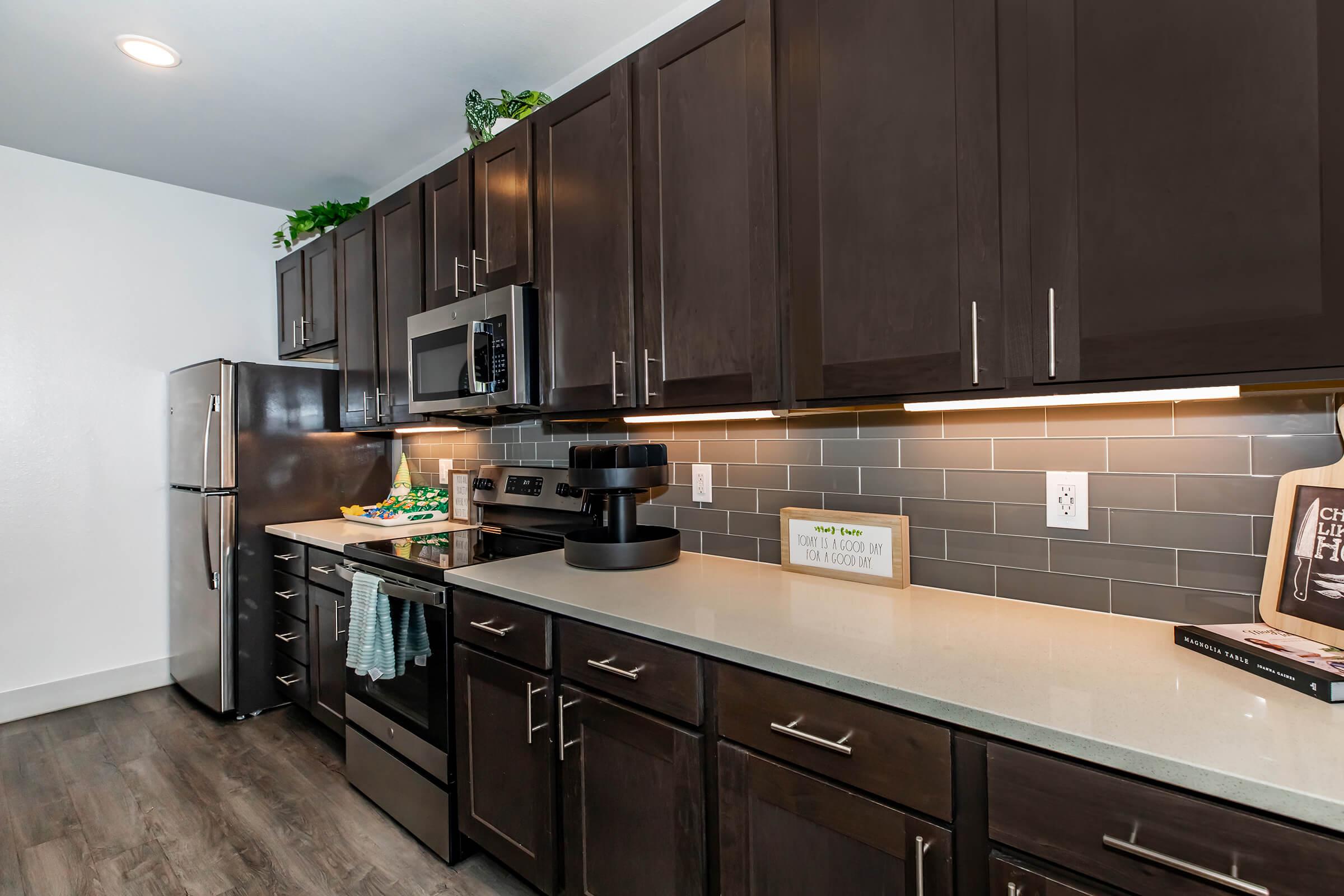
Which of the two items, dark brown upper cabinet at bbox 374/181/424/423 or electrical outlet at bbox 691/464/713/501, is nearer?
electrical outlet at bbox 691/464/713/501

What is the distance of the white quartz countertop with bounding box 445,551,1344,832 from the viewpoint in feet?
2.45

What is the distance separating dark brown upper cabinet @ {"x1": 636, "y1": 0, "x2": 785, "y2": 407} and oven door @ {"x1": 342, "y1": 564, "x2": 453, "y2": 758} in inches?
37.5

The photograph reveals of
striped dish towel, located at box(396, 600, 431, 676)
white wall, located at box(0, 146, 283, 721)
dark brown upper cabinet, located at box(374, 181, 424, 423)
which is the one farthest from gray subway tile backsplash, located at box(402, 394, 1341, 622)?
white wall, located at box(0, 146, 283, 721)

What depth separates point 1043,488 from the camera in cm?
141

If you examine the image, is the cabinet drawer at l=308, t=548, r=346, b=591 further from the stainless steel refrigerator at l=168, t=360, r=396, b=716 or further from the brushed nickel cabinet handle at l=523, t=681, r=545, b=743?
the brushed nickel cabinet handle at l=523, t=681, r=545, b=743

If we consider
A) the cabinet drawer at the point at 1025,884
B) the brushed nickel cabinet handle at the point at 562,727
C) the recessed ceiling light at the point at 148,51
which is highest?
the recessed ceiling light at the point at 148,51

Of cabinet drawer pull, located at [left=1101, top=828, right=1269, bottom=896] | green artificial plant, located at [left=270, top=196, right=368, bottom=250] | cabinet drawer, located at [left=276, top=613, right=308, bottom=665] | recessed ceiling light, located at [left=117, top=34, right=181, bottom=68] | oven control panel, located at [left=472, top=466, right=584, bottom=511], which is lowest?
cabinet drawer, located at [left=276, top=613, right=308, bottom=665]

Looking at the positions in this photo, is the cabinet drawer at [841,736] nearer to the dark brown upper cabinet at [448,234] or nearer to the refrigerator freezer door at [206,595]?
the dark brown upper cabinet at [448,234]

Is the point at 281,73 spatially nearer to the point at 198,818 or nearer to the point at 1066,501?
the point at 198,818

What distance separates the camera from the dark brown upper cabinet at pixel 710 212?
4.94 feet

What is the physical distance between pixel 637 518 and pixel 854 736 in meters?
1.30

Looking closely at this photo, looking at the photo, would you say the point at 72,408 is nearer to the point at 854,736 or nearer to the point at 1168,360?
the point at 854,736

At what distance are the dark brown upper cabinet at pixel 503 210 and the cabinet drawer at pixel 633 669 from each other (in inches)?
48.0

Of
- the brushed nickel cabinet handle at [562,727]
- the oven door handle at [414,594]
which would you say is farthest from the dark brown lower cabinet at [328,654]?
the brushed nickel cabinet handle at [562,727]
